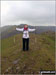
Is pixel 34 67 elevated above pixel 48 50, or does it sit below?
below

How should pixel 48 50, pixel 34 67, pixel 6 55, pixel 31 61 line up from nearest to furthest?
pixel 34 67, pixel 31 61, pixel 6 55, pixel 48 50

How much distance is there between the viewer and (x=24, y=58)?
1041 inches

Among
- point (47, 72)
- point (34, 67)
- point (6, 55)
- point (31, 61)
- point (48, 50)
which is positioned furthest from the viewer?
point (48, 50)

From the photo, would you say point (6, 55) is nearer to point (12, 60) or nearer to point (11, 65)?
point (12, 60)

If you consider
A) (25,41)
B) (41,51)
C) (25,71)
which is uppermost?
(25,41)

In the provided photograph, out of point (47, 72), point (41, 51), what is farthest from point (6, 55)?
point (47, 72)

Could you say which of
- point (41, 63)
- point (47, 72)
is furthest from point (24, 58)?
point (47, 72)

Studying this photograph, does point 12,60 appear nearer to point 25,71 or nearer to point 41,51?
point 25,71

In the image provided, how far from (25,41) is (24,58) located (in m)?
3.18

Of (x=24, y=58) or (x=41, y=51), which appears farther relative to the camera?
(x=41, y=51)

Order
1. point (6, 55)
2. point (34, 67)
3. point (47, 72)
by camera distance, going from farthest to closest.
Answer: point (6, 55)
point (34, 67)
point (47, 72)

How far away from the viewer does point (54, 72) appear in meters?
21.9

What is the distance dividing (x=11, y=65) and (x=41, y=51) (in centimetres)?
766

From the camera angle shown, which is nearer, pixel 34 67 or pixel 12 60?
pixel 34 67
